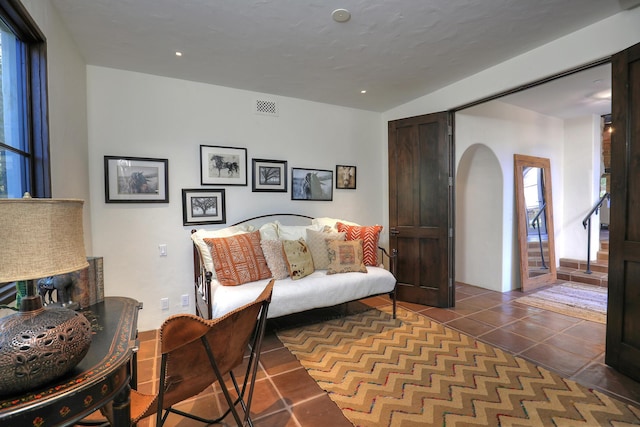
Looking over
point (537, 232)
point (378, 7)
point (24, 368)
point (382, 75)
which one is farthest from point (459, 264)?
point (24, 368)

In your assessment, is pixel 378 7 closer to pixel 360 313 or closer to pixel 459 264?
pixel 360 313

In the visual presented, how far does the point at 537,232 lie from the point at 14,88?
19.8ft

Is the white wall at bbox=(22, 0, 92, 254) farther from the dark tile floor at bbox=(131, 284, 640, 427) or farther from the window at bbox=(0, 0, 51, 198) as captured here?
the dark tile floor at bbox=(131, 284, 640, 427)

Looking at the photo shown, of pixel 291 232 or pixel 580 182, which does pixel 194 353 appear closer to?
pixel 291 232

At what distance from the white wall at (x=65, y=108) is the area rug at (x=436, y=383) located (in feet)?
7.17

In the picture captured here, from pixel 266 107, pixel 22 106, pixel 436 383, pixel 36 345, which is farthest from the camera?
pixel 266 107

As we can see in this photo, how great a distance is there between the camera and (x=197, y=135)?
3.26 m

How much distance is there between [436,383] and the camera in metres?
2.08

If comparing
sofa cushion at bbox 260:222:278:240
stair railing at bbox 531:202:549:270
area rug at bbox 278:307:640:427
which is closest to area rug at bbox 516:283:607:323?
stair railing at bbox 531:202:549:270

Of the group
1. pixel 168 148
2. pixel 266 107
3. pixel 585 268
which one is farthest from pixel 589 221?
pixel 168 148

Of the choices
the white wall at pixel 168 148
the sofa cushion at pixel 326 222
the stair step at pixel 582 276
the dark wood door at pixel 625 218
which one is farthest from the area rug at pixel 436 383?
the stair step at pixel 582 276

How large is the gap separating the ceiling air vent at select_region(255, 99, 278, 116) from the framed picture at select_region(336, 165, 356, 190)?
3.68ft

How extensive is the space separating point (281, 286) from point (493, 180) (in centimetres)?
353

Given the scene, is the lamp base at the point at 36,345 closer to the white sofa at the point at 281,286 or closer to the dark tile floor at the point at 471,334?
the dark tile floor at the point at 471,334
